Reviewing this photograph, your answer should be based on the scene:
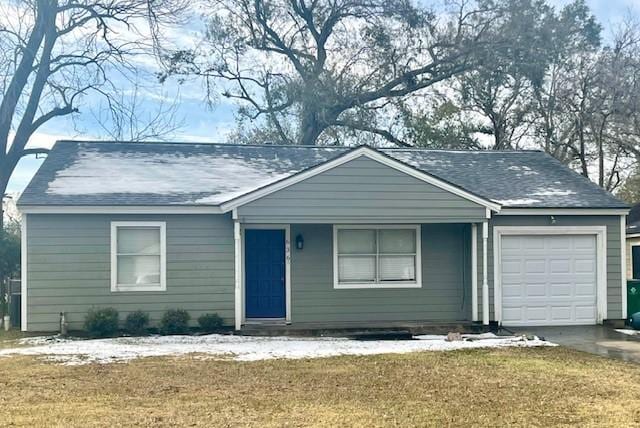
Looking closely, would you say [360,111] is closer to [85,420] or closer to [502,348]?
[502,348]

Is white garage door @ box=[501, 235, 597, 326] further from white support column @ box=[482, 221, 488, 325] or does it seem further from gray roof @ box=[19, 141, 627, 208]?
gray roof @ box=[19, 141, 627, 208]

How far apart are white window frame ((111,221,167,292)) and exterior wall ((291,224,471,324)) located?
8.32ft

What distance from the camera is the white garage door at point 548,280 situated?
13.2 metres

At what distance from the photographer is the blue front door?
1287cm

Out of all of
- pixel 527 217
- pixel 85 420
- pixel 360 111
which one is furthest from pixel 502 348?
pixel 360 111

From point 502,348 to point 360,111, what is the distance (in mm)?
16480

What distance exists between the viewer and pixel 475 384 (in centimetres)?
775

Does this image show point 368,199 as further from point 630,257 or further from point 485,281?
point 630,257

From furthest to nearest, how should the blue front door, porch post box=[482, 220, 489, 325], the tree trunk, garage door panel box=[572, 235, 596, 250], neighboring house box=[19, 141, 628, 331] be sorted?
the tree trunk < garage door panel box=[572, 235, 596, 250] < the blue front door < porch post box=[482, 220, 489, 325] < neighboring house box=[19, 141, 628, 331]

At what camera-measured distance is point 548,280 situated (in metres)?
13.3

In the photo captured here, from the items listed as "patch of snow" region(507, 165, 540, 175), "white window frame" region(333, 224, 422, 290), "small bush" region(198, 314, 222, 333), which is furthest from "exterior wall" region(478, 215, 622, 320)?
"small bush" region(198, 314, 222, 333)

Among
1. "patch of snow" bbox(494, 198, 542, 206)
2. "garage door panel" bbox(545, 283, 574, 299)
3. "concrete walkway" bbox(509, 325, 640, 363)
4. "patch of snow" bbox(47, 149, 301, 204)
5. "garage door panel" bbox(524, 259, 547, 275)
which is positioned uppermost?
"patch of snow" bbox(47, 149, 301, 204)

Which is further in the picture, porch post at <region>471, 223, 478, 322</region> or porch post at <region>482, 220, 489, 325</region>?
porch post at <region>471, 223, 478, 322</region>

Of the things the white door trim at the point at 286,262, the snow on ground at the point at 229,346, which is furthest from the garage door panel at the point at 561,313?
the white door trim at the point at 286,262
